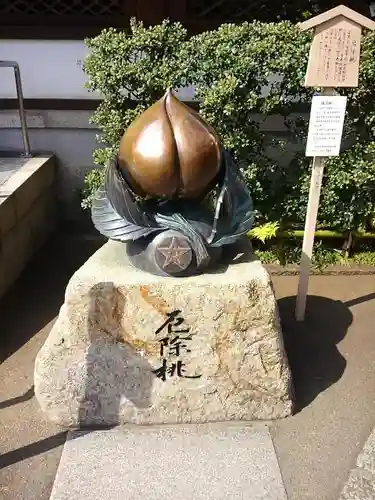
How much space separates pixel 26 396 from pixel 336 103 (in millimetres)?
3083

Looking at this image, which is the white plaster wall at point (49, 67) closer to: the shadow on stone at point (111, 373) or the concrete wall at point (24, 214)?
the concrete wall at point (24, 214)

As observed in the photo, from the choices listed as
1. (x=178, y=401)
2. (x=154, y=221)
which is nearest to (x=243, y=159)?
(x=154, y=221)

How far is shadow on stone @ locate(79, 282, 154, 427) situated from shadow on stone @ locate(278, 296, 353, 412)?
1.08m

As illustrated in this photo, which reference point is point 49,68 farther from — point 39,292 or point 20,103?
point 39,292

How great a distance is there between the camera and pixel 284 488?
2947 millimetres

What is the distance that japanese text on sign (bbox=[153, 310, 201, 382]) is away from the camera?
10.7 ft

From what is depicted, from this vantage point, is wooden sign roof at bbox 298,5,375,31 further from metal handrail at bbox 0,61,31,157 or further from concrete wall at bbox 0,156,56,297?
metal handrail at bbox 0,61,31,157

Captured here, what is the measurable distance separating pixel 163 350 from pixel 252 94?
294 cm

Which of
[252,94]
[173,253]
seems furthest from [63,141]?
[173,253]

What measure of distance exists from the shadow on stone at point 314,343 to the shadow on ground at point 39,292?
207 cm

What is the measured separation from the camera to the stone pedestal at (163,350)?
321 centimetres

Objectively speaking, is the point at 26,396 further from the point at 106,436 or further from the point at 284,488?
the point at 284,488

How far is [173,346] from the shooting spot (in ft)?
10.9

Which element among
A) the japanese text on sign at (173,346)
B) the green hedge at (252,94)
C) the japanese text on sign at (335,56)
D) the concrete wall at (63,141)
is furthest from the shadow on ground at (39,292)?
the japanese text on sign at (335,56)
